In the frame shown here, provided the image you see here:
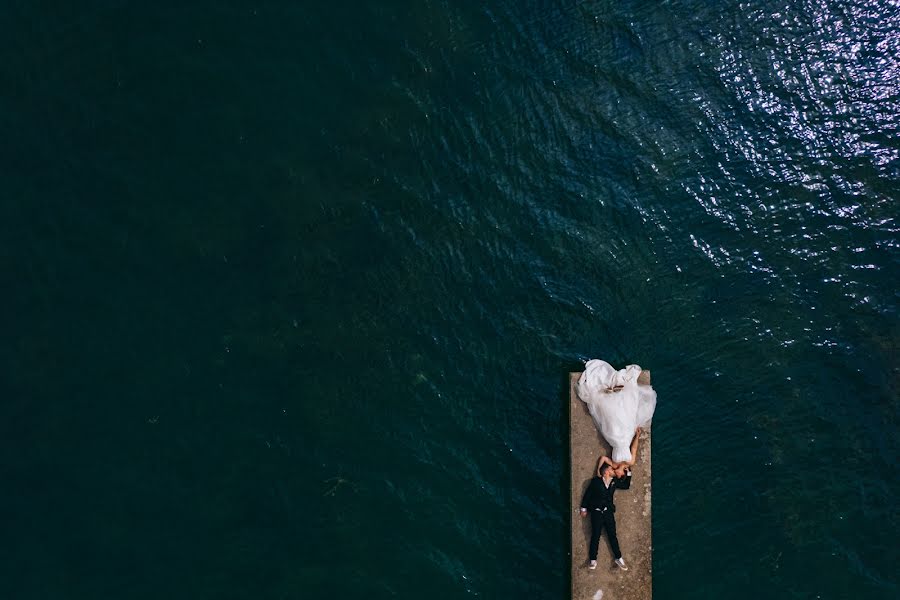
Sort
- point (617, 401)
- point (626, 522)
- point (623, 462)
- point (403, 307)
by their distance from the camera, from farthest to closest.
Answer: point (403, 307) → point (626, 522) → point (623, 462) → point (617, 401)

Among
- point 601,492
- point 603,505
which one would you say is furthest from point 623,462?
point 603,505

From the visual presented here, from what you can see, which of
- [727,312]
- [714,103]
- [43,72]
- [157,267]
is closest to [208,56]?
[43,72]

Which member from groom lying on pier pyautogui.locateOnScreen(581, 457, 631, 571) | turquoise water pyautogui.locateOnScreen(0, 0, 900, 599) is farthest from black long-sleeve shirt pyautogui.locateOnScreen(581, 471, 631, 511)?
turquoise water pyautogui.locateOnScreen(0, 0, 900, 599)

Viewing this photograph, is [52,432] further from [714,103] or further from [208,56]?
[714,103]

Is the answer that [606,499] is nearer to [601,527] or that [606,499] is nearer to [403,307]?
[601,527]

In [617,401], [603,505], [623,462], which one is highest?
[617,401]
